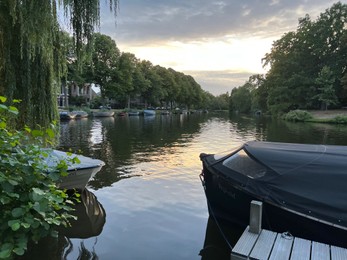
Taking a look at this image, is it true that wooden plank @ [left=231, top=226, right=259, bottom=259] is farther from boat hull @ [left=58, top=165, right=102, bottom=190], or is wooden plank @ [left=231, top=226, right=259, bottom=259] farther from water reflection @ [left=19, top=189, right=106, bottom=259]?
boat hull @ [left=58, top=165, right=102, bottom=190]

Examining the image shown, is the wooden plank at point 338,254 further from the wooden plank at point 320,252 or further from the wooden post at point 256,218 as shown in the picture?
the wooden post at point 256,218

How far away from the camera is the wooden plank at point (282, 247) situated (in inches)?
147

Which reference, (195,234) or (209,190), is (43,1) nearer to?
(209,190)

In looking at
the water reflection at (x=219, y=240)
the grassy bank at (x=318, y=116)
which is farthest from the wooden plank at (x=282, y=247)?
the grassy bank at (x=318, y=116)

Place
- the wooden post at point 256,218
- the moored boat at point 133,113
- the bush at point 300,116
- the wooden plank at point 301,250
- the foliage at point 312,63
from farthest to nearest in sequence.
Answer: the moored boat at point 133,113, the foliage at point 312,63, the bush at point 300,116, the wooden post at point 256,218, the wooden plank at point 301,250

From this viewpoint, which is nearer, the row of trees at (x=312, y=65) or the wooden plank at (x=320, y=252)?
the wooden plank at (x=320, y=252)

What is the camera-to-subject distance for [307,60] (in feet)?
212

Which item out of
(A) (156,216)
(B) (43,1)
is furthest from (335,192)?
(B) (43,1)

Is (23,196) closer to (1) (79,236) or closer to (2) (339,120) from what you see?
(1) (79,236)

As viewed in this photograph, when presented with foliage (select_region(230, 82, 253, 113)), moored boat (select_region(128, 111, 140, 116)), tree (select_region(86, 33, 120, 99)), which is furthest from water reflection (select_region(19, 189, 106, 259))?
foliage (select_region(230, 82, 253, 113))

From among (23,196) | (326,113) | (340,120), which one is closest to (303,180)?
(23,196)

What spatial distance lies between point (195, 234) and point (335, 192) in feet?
10.6

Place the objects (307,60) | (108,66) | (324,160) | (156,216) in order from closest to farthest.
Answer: (324,160) < (156,216) < (108,66) < (307,60)

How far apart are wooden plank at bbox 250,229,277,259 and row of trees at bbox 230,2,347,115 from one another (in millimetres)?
60697
